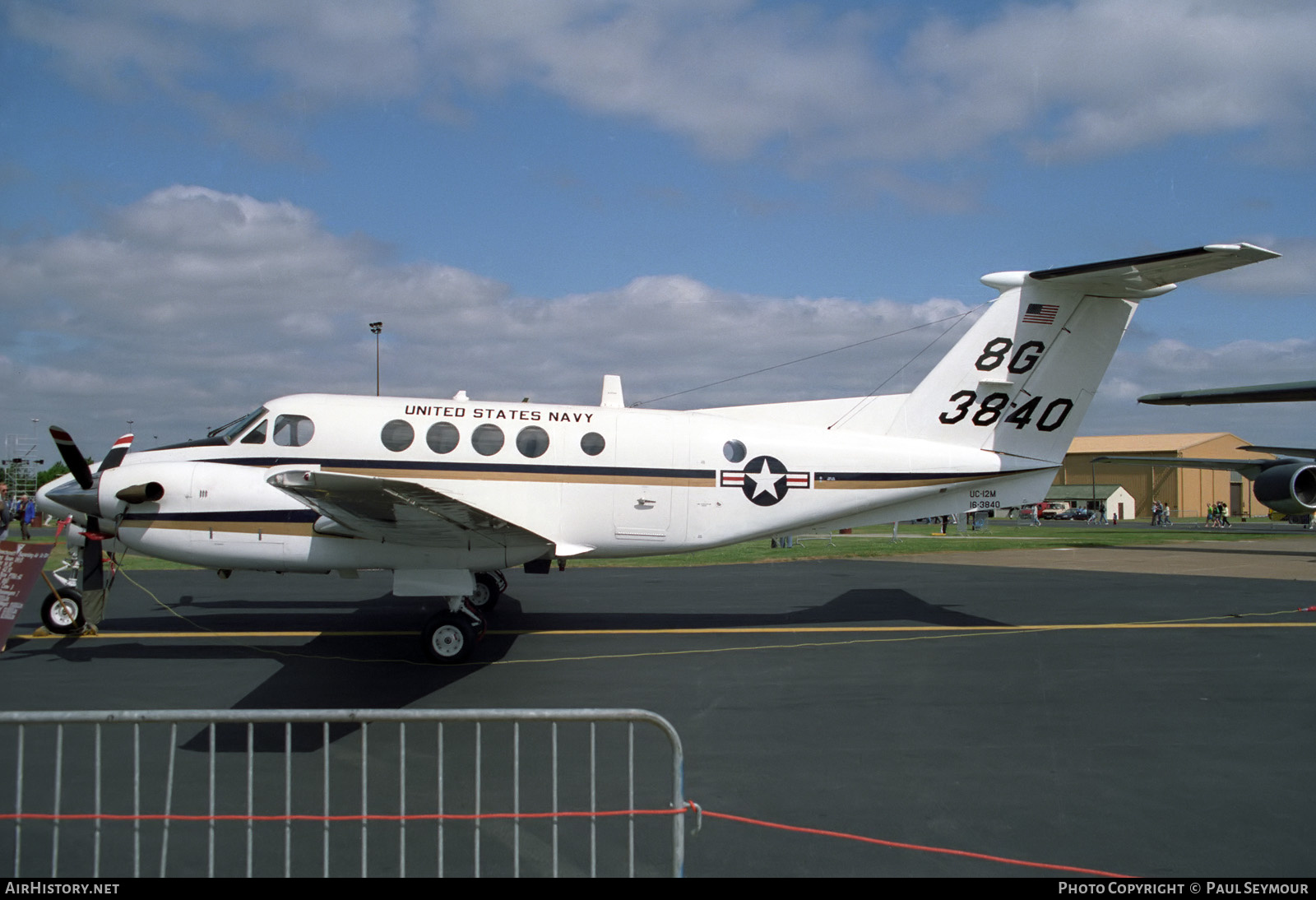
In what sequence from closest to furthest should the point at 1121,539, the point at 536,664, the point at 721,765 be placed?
1. the point at 721,765
2. the point at 536,664
3. the point at 1121,539

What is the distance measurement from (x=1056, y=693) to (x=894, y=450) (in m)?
4.00

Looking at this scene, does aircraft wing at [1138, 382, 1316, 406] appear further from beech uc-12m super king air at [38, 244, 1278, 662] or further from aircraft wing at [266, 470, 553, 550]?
aircraft wing at [266, 470, 553, 550]

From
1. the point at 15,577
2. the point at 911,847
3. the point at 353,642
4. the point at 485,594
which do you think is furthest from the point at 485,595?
the point at 911,847

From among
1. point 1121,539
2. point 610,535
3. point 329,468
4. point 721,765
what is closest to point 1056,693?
point 721,765

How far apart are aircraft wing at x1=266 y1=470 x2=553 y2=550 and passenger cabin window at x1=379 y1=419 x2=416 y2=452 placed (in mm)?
1176

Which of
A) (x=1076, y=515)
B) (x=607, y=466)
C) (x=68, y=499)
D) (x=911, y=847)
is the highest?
(x=607, y=466)

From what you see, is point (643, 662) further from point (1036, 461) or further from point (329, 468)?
point (1036, 461)

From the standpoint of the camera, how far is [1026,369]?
10.9 m

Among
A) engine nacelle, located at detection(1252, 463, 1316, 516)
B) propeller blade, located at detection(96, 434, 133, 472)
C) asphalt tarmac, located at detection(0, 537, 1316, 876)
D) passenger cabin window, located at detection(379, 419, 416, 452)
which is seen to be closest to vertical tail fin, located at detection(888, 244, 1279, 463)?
asphalt tarmac, located at detection(0, 537, 1316, 876)

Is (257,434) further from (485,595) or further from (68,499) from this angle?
(485,595)

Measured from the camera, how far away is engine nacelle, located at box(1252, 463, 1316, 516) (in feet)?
73.3

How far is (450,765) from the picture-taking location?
555 centimetres

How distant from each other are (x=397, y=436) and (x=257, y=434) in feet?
5.55

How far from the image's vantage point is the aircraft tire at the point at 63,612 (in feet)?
33.2
